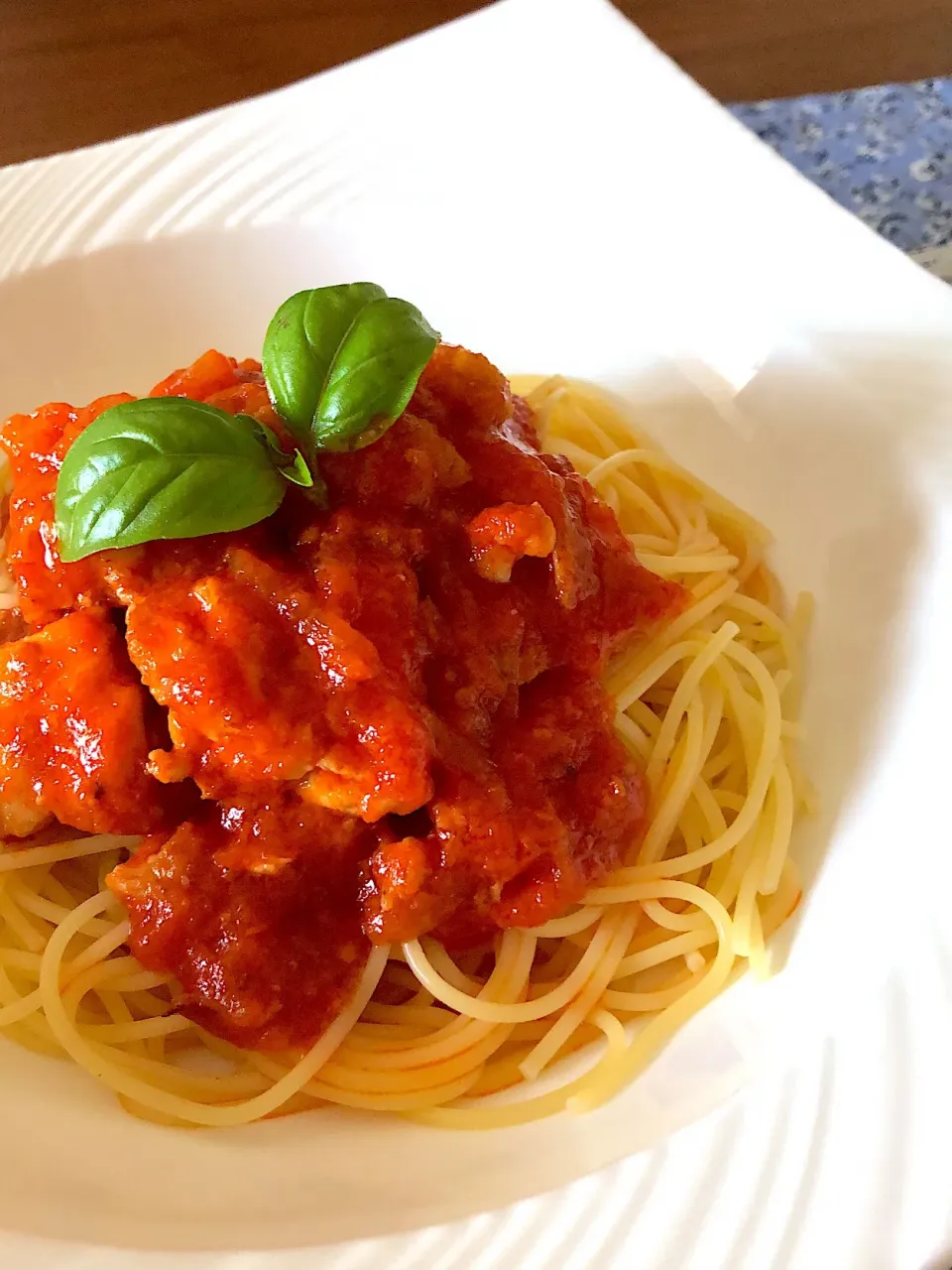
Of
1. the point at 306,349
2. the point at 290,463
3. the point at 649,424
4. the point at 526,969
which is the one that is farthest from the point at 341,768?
the point at 649,424

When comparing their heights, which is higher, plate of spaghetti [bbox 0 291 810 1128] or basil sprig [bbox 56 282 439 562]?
basil sprig [bbox 56 282 439 562]

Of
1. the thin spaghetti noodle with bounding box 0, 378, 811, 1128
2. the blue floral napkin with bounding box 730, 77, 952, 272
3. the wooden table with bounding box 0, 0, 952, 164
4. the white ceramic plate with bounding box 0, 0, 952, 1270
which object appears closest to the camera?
the white ceramic plate with bounding box 0, 0, 952, 1270

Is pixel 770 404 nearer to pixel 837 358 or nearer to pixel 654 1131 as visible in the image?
pixel 837 358

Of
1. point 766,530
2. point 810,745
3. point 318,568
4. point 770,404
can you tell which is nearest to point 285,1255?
point 318,568

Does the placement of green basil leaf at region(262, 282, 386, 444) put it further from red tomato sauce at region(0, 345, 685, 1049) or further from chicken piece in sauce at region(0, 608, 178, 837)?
chicken piece in sauce at region(0, 608, 178, 837)

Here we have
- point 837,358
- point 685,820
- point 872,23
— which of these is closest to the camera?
point 685,820

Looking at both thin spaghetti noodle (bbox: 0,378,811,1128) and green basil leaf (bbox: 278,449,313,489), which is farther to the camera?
thin spaghetti noodle (bbox: 0,378,811,1128)

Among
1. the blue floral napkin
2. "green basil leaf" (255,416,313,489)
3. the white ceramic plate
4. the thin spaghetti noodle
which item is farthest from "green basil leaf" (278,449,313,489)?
the blue floral napkin
